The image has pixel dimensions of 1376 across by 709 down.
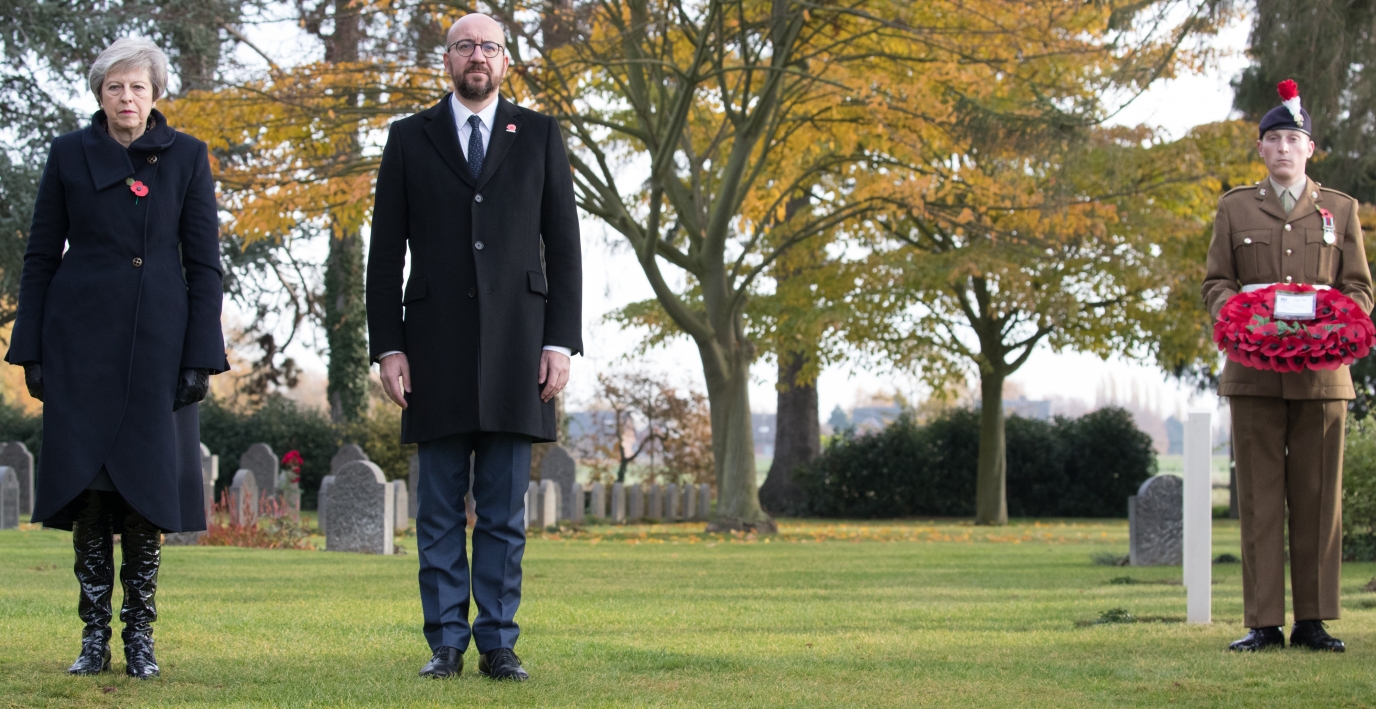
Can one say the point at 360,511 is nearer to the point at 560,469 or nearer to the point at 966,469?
the point at 560,469

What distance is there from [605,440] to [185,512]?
882 inches

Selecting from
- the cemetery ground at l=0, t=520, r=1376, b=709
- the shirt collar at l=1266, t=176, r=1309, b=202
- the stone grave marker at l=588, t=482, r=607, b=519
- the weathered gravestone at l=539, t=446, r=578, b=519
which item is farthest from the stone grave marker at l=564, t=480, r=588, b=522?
the shirt collar at l=1266, t=176, r=1309, b=202

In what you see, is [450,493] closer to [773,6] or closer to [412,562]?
[412,562]

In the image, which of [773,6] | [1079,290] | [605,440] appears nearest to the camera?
[773,6]

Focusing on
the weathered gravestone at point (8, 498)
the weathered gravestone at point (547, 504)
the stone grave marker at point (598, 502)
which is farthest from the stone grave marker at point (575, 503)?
the weathered gravestone at point (8, 498)

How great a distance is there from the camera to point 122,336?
436cm

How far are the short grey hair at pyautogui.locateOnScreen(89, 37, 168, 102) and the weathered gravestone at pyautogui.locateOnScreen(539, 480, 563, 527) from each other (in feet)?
44.9

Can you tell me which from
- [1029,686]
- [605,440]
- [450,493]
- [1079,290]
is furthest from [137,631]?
[605,440]

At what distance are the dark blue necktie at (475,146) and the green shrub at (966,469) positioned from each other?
2156cm

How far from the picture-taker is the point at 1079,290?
860 inches

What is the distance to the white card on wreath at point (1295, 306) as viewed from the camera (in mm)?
5391

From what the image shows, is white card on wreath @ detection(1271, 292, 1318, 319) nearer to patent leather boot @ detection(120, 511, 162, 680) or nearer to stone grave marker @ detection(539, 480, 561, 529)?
patent leather boot @ detection(120, 511, 162, 680)

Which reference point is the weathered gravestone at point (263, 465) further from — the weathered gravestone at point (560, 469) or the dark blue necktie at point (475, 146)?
the dark blue necktie at point (475, 146)

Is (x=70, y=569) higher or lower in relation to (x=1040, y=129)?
lower
